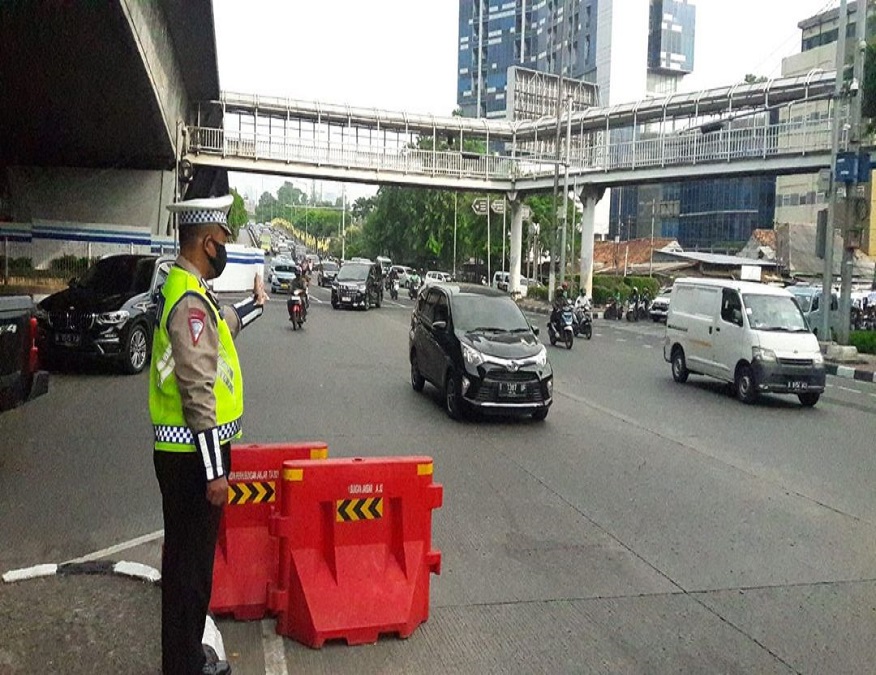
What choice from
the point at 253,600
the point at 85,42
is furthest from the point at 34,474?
the point at 85,42

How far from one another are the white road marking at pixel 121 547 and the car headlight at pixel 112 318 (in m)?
8.39

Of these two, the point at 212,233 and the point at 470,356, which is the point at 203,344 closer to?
the point at 212,233

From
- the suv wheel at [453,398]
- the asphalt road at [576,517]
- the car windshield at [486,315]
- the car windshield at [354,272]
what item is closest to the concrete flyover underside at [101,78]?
the asphalt road at [576,517]

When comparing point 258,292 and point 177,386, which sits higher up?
point 258,292

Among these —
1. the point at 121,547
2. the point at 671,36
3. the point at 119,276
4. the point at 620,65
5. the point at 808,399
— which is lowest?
the point at 808,399

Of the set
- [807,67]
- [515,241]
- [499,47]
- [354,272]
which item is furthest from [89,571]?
[499,47]

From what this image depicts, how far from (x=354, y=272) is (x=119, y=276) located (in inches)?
886

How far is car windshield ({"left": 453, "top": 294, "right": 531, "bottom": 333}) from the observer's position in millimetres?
12352

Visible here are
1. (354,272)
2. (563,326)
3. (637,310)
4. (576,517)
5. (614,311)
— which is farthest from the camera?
(614,311)

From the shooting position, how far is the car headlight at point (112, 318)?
13977 mm

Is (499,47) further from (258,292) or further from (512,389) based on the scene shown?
(258,292)

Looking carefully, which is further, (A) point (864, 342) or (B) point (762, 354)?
(A) point (864, 342)

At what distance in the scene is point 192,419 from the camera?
11.9 feet

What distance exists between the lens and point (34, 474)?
313 inches
